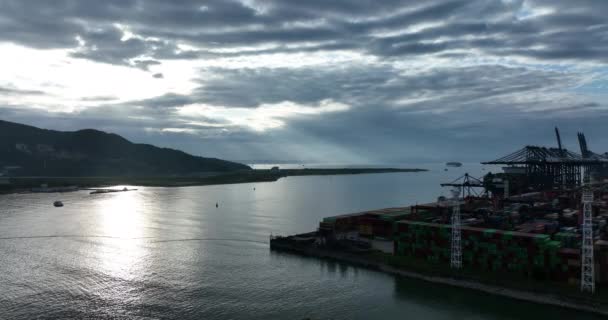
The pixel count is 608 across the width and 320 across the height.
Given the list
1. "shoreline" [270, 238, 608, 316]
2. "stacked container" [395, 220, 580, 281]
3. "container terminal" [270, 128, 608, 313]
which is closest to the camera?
"shoreline" [270, 238, 608, 316]

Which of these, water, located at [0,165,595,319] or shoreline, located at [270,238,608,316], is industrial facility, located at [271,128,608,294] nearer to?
shoreline, located at [270,238,608,316]

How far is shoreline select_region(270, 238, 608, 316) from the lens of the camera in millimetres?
30500

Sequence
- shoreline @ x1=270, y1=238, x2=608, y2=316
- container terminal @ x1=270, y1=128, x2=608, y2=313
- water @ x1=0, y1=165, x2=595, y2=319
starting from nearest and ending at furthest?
shoreline @ x1=270, y1=238, x2=608, y2=316 → water @ x1=0, y1=165, x2=595, y2=319 → container terminal @ x1=270, y1=128, x2=608, y2=313

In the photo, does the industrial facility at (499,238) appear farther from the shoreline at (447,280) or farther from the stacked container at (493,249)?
the shoreline at (447,280)

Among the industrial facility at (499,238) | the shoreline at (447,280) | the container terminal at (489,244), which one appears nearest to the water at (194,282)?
the shoreline at (447,280)

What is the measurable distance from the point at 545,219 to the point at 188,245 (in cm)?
4306

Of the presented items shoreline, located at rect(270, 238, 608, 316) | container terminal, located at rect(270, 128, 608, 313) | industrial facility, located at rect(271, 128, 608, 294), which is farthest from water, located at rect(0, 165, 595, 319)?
industrial facility, located at rect(271, 128, 608, 294)

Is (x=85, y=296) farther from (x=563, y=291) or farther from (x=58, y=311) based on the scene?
(x=563, y=291)

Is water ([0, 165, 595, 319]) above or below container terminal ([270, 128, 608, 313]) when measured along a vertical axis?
below

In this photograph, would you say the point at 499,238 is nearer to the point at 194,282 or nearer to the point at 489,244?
the point at 489,244

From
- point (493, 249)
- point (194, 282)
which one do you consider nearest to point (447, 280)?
point (493, 249)

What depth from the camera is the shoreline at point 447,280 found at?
30500 millimetres

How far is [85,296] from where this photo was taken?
3294cm

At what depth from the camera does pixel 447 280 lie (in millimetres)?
36656
